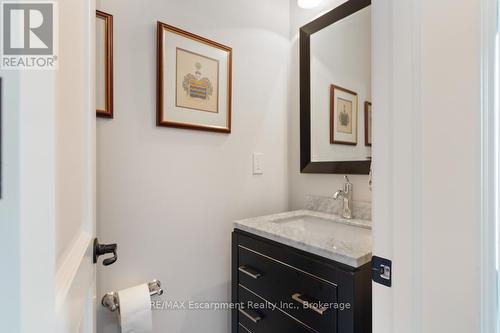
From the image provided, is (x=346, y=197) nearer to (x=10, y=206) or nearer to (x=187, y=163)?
(x=187, y=163)

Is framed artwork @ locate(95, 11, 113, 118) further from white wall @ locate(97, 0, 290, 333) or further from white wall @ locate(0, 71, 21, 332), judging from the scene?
white wall @ locate(0, 71, 21, 332)

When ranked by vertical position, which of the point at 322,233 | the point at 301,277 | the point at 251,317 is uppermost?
the point at 322,233

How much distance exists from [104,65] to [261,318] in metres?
1.23

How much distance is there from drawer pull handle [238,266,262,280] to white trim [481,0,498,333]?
0.78 meters

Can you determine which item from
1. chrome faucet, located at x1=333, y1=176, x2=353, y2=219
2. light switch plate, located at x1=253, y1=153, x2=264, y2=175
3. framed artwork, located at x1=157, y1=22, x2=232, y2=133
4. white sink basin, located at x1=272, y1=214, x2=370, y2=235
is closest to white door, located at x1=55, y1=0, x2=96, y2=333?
framed artwork, located at x1=157, y1=22, x2=232, y2=133

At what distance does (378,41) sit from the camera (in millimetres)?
563

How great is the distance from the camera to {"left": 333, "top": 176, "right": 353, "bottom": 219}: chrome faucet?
4.25 ft

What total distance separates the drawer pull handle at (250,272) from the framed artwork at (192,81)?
2.26 ft

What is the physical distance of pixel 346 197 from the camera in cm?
131

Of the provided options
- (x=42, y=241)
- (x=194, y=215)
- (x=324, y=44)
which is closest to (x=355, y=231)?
(x=194, y=215)

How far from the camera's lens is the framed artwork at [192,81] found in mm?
1103

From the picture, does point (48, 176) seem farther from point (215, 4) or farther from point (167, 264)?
point (215, 4)

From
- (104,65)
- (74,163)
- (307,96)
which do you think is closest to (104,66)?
(104,65)

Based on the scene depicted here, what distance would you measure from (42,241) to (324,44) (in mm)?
1563
